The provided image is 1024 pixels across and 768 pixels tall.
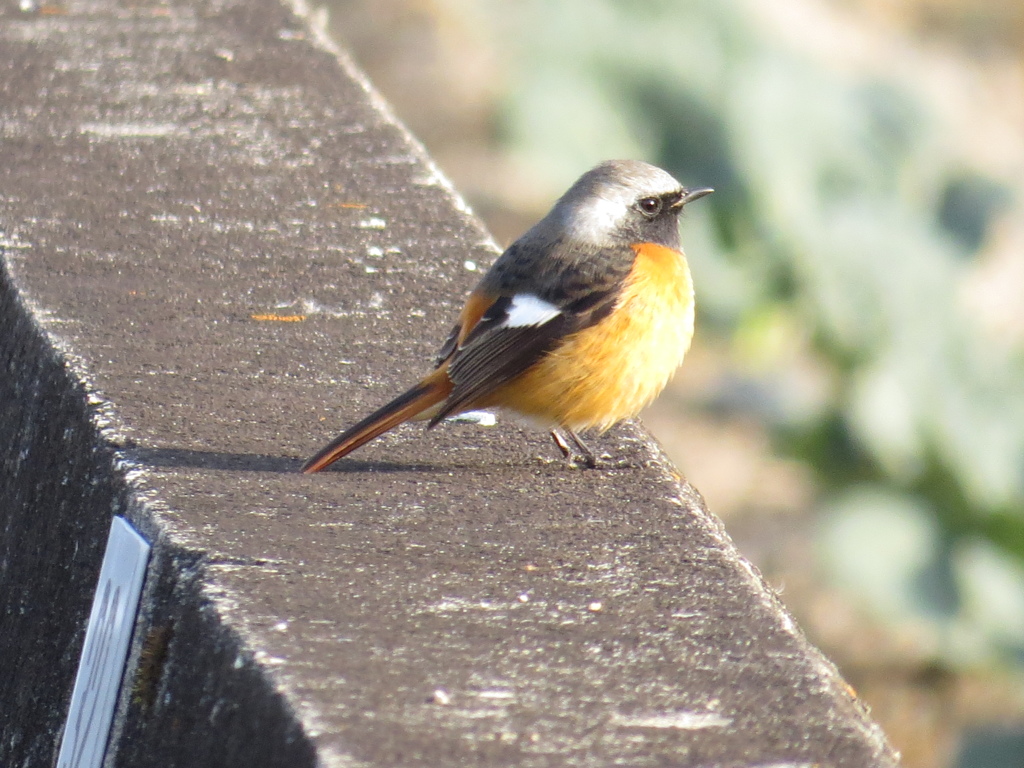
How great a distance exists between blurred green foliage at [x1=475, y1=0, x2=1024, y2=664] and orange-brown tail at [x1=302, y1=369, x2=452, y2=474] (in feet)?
12.8

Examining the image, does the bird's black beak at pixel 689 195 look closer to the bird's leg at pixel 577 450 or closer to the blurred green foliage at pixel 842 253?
the bird's leg at pixel 577 450

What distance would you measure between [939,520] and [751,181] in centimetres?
192

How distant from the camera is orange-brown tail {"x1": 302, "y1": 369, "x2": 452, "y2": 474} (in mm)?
2703

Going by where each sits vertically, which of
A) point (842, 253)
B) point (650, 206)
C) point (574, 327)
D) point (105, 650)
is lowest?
point (842, 253)

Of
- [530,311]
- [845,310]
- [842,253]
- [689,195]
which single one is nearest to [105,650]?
[530,311]

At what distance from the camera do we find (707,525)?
2594 millimetres

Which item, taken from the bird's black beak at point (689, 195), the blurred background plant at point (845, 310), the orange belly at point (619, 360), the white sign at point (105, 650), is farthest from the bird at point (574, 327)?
the blurred background plant at point (845, 310)

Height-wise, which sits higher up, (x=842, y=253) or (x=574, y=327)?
(x=574, y=327)

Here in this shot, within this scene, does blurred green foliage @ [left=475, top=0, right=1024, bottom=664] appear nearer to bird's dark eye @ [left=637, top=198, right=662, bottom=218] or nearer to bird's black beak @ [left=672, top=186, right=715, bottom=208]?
bird's black beak @ [left=672, top=186, right=715, bottom=208]

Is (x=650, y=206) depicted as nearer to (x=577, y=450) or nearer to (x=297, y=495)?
(x=577, y=450)

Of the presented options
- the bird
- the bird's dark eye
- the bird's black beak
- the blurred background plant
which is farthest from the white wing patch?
the blurred background plant

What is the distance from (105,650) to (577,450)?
1.10 meters

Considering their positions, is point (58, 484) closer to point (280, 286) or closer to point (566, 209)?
point (280, 286)

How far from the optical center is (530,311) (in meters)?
3.56
